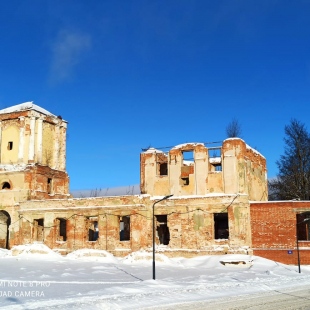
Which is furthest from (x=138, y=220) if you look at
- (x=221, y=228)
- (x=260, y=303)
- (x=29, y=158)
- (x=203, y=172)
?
(x=260, y=303)

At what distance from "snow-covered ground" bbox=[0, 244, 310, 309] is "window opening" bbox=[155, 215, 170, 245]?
352 cm

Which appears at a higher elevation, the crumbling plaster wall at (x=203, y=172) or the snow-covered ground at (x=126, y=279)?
the crumbling plaster wall at (x=203, y=172)

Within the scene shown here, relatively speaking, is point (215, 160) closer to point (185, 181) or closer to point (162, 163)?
point (185, 181)

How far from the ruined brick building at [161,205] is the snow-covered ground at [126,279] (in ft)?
5.31

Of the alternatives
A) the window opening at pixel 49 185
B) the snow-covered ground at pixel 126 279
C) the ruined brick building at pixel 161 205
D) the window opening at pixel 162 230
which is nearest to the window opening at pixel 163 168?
the ruined brick building at pixel 161 205

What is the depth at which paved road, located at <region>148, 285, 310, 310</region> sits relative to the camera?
14141 millimetres

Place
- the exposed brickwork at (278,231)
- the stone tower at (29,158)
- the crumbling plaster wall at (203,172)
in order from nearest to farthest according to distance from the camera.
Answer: the exposed brickwork at (278,231) → the crumbling plaster wall at (203,172) → the stone tower at (29,158)

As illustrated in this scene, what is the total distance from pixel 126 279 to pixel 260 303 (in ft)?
26.6

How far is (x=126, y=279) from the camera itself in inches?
841

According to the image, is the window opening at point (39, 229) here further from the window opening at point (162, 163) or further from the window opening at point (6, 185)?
the window opening at point (162, 163)

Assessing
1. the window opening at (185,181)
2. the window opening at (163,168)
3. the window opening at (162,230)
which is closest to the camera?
the window opening at (185,181)

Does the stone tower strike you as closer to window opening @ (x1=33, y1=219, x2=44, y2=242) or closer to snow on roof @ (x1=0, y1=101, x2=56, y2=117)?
snow on roof @ (x1=0, y1=101, x2=56, y2=117)

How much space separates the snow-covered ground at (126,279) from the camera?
14.8 metres

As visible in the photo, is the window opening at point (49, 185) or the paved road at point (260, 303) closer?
the paved road at point (260, 303)
